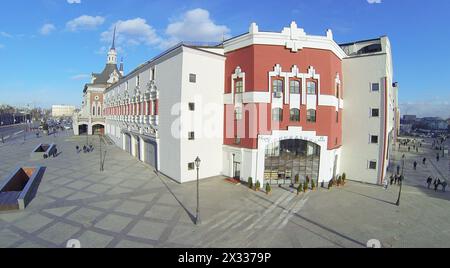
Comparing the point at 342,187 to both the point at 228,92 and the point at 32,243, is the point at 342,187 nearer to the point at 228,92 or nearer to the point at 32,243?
the point at 228,92

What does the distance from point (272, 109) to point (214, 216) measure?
12.0 m

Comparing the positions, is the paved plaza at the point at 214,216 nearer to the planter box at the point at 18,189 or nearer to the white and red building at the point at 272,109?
the planter box at the point at 18,189

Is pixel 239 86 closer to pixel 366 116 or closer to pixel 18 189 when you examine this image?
pixel 366 116

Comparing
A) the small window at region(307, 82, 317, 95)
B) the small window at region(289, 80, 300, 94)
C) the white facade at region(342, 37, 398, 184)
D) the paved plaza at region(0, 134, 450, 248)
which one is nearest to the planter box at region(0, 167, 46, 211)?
the paved plaza at region(0, 134, 450, 248)

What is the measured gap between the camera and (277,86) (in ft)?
74.2

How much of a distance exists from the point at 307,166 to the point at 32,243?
71.7ft

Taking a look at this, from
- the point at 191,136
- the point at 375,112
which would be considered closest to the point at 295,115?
A: the point at 375,112

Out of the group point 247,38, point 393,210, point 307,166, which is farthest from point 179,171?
point 393,210

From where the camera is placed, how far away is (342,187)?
2362 cm

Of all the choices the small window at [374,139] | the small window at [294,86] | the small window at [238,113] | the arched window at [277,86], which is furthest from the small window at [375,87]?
the small window at [238,113]

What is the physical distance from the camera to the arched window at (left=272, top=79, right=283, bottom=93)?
73.8ft

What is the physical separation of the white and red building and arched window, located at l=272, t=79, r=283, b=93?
96mm

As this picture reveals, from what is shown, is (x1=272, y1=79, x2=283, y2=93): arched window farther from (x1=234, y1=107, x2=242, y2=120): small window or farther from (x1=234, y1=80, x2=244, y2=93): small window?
(x1=234, y1=107, x2=242, y2=120): small window
